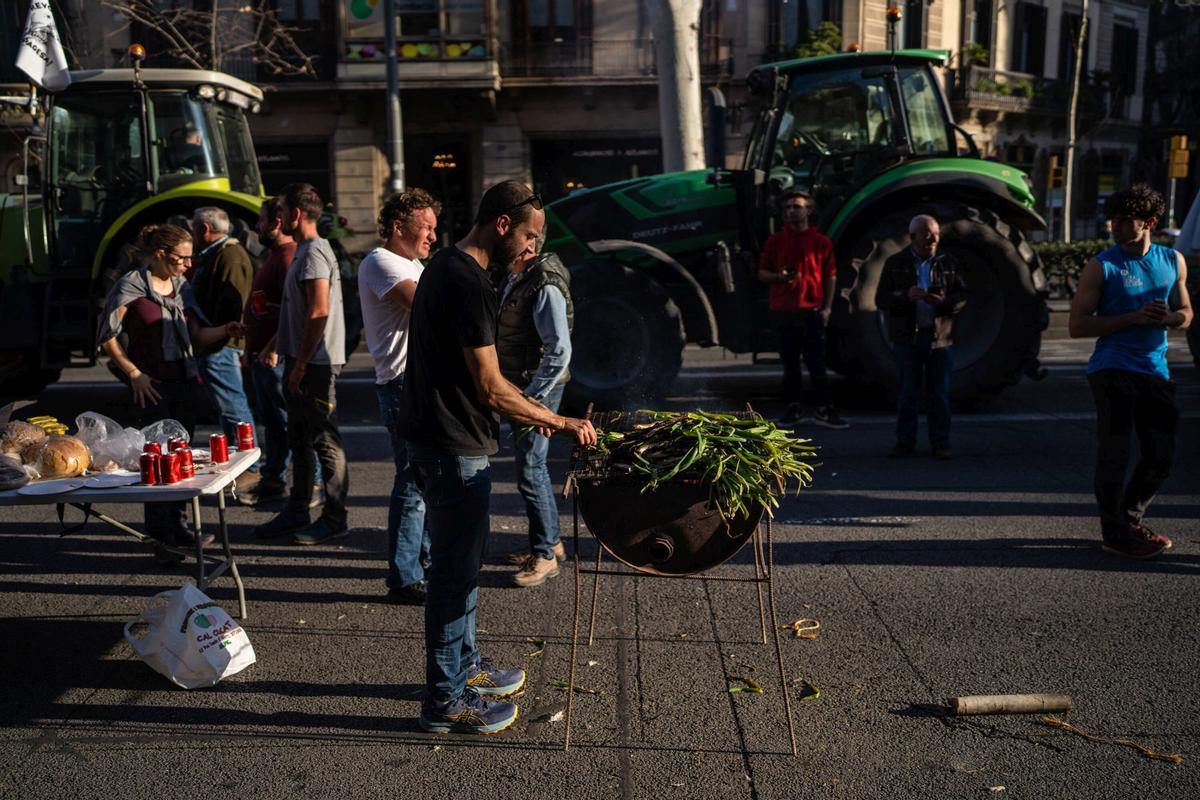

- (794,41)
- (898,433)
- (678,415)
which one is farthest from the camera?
(794,41)

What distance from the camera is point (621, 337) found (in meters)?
9.62

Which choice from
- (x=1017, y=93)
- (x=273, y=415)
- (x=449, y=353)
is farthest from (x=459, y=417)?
(x=1017, y=93)

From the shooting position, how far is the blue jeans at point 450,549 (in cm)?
375

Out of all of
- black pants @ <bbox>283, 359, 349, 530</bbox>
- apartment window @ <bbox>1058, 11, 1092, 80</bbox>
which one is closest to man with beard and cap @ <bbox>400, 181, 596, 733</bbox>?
black pants @ <bbox>283, 359, 349, 530</bbox>

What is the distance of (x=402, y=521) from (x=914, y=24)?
27332mm

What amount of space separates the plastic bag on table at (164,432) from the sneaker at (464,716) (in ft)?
6.64

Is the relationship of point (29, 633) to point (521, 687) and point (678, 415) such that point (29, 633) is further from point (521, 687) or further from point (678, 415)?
point (678, 415)

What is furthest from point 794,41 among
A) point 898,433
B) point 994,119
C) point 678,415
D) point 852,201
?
point 678,415

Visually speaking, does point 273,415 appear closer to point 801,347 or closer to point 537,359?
point 537,359

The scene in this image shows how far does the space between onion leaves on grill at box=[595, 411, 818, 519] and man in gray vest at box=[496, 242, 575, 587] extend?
0.91 meters

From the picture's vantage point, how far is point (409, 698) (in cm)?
418

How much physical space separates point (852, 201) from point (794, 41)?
17895 mm

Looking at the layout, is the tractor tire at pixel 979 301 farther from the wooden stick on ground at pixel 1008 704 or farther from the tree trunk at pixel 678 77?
the wooden stick on ground at pixel 1008 704

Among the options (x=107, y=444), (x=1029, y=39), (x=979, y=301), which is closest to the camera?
(x=107, y=444)
